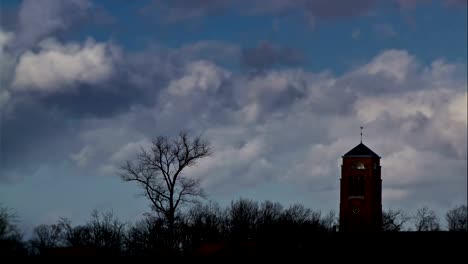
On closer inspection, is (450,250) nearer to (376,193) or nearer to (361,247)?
(361,247)

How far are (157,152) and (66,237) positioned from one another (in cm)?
4280

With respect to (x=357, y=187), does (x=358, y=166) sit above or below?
above

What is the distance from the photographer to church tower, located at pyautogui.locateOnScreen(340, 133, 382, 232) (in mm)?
117688

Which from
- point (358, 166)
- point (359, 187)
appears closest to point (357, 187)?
point (359, 187)

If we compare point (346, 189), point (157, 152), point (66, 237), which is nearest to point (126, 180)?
point (157, 152)

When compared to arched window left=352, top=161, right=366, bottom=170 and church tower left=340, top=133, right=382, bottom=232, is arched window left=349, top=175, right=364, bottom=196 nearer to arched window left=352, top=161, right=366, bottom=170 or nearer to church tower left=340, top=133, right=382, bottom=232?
church tower left=340, top=133, right=382, bottom=232

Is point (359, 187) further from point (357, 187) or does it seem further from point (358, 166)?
point (358, 166)

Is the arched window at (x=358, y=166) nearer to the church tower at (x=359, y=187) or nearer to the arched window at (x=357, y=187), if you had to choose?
the church tower at (x=359, y=187)

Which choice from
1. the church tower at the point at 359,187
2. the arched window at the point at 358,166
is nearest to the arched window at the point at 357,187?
the church tower at the point at 359,187

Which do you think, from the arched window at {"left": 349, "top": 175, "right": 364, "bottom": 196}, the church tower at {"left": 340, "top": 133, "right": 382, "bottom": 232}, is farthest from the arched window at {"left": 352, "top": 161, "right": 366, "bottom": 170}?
the arched window at {"left": 349, "top": 175, "right": 364, "bottom": 196}

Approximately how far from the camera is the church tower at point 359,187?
4633 inches

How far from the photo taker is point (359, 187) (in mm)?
119125

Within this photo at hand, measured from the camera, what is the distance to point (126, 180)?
257 ft

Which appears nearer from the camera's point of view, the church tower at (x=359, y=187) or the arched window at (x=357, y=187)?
the church tower at (x=359, y=187)
